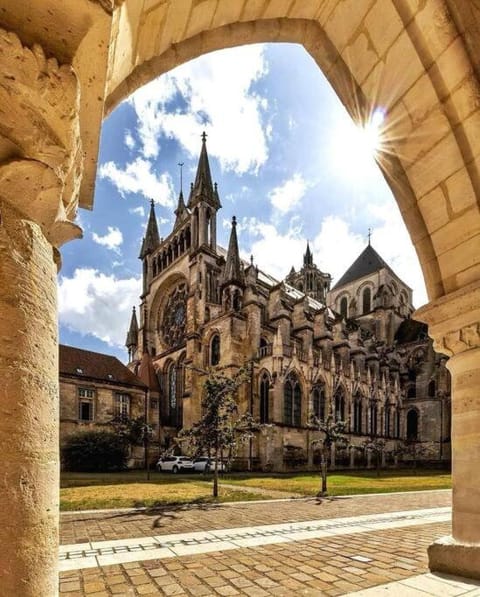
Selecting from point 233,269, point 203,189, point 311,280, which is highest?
point 203,189

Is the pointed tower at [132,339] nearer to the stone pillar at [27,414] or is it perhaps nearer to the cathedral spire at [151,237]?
the cathedral spire at [151,237]

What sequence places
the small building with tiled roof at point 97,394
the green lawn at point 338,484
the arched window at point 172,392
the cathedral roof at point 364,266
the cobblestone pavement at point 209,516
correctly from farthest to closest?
the cathedral roof at point 364,266
the arched window at point 172,392
the small building with tiled roof at point 97,394
the green lawn at point 338,484
the cobblestone pavement at point 209,516

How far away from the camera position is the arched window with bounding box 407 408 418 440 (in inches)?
1746

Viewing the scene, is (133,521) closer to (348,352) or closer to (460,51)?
(460,51)

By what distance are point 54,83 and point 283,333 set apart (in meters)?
31.0

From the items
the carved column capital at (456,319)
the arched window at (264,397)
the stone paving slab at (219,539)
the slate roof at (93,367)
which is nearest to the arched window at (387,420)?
the arched window at (264,397)

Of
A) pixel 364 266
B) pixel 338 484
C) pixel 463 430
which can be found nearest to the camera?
pixel 463 430

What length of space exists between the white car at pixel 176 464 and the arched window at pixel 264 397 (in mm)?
6586

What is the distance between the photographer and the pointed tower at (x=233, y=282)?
106 ft

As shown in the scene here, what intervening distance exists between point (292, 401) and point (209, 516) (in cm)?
2333

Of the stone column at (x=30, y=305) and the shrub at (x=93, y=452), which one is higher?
the stone column at (x=30, y=305)

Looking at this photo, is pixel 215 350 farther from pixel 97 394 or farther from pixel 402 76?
pixel 402 76

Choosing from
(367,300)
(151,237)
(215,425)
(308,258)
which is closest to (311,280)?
(308,258)

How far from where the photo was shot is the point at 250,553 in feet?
16.9
